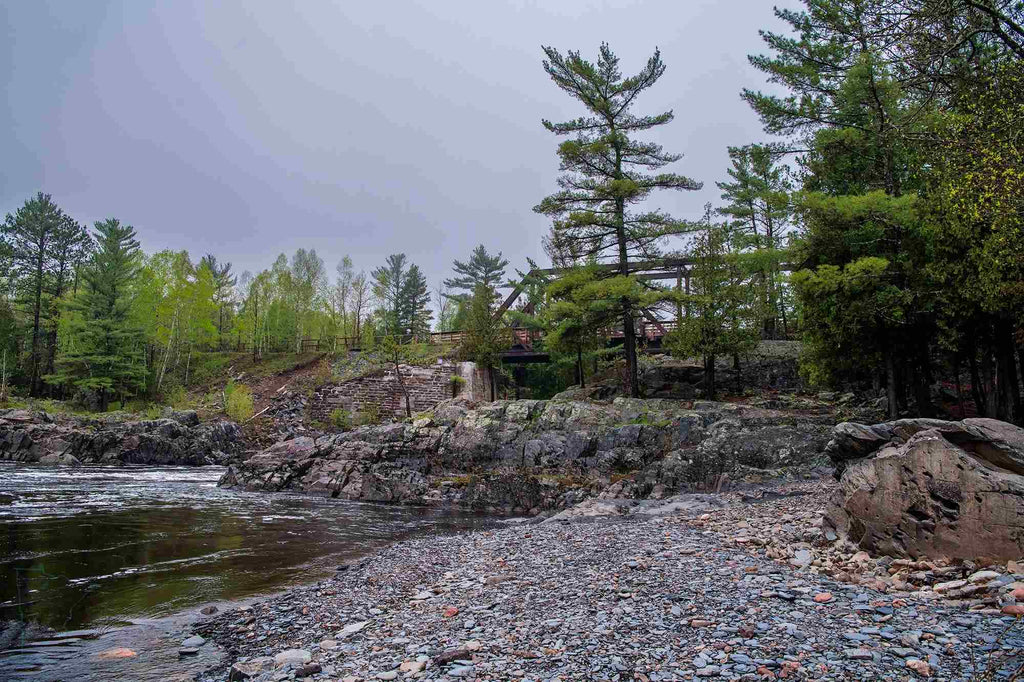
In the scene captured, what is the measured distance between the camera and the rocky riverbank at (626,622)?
4066mm

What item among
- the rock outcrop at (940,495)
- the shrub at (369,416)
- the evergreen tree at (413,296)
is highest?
the evergreen tree at (413,296)

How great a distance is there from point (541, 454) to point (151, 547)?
1308 centimetres

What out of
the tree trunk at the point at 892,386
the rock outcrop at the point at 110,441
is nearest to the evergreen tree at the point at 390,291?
the rock outcrop at the point at 110,441

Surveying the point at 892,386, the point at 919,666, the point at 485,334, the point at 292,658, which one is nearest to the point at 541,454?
the point at 892,386

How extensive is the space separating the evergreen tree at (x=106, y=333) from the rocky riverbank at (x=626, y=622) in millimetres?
44404

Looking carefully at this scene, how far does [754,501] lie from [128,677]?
10.9m

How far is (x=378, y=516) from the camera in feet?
49.6

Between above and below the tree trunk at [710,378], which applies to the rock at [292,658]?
below

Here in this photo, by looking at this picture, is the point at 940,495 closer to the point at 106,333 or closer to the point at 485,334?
the point at 485,334

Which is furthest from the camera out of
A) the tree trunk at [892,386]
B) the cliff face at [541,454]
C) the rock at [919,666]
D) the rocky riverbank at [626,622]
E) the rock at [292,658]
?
the tree trunk at [892,386]

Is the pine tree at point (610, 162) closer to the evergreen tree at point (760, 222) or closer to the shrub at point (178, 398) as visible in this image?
the evergreen tree at point (760, 222)

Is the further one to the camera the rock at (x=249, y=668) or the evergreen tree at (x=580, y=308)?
the evergreen tree at (x=580, y=308)

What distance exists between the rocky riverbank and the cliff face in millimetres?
8781

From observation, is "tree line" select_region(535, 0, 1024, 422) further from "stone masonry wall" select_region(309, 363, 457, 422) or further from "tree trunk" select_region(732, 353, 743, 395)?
"stone masonry wall" select_region(309, 363, 457, 422)
